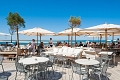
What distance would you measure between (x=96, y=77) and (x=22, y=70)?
3.10 metres

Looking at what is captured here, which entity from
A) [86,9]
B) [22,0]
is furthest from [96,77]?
[86,9]

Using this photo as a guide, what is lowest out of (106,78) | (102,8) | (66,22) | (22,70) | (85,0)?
(106,78)

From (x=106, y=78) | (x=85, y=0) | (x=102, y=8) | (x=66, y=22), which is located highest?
(x=85, y=0)

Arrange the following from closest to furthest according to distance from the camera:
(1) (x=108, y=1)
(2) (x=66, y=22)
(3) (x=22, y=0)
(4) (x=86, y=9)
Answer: (3) (x=22, y=0) < (1) (x=108, y=1) < (2) (x=66, y=22) < (4) (x=86, y=9)

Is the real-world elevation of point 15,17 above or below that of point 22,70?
above

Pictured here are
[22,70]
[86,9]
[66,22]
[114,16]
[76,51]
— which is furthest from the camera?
[114,16]

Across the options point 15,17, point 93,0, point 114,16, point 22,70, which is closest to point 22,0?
point 15,17

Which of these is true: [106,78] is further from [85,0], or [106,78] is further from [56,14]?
[56,14]

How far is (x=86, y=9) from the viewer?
60.0 feet

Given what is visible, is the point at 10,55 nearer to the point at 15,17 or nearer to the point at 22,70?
the point at 22,70

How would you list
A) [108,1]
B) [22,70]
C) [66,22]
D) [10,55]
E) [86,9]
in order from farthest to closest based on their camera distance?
[86,9] → [66,22] → [108,1] → [10,55] → [22,70]

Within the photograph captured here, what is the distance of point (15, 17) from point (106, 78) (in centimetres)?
1558

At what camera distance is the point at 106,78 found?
4.98 meters

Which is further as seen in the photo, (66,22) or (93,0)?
(66,22)
